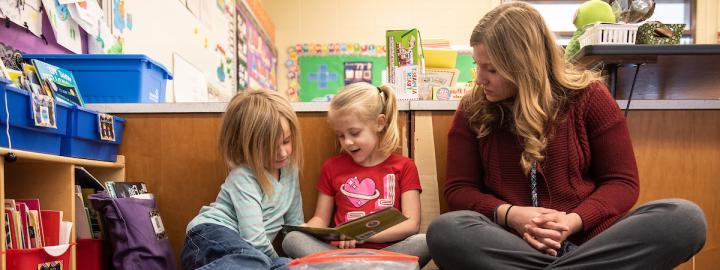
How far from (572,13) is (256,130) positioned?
425 cm

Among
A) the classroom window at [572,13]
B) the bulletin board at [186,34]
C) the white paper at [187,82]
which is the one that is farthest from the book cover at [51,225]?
the classroom window at [572,13]

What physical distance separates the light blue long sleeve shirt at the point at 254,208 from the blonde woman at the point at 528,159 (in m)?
0.42

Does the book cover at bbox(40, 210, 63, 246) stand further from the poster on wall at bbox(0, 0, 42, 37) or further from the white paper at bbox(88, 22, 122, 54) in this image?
the white paper at bbox(88, 22, 122, 54)

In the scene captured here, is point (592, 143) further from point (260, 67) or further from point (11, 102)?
point (260, 67)

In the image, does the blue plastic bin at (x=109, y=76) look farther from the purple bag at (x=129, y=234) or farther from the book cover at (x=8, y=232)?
the book cover at (x=8, y=232)

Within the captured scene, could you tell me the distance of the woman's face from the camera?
4.68ft

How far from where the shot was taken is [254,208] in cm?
151

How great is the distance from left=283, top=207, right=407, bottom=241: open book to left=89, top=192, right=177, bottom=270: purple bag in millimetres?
329

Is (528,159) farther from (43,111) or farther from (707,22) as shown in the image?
(707,22)

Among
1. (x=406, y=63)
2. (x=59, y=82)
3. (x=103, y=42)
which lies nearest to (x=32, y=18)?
(x=59, y=82)

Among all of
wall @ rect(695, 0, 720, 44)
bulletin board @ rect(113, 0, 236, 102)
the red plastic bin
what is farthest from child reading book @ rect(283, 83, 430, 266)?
wall @ rect(695, 0, 720, 44)

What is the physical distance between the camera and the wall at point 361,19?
16.9 feet

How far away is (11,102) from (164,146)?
588 millimetres

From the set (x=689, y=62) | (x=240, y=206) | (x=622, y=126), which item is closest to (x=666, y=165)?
(x=689, y=62)
